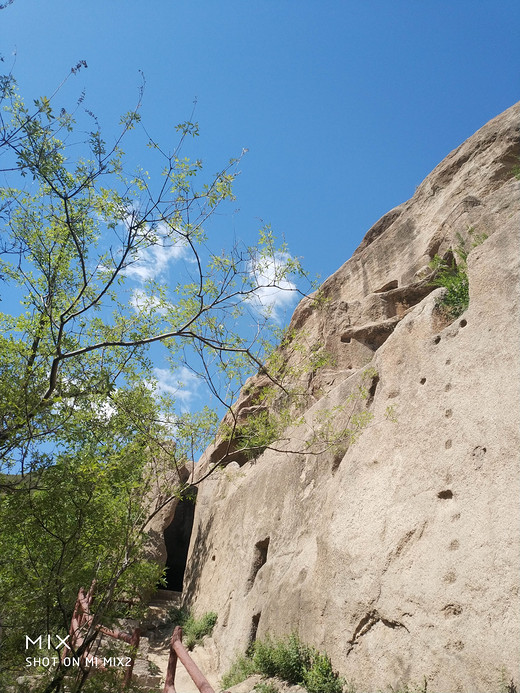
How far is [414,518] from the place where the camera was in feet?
22.3

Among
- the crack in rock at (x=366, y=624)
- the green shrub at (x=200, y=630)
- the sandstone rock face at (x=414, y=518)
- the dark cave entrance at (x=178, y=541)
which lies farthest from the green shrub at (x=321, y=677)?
the dark cave entrance at (x=178, y=541)

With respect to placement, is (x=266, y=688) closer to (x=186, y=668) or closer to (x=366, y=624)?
(x=366, y=624)

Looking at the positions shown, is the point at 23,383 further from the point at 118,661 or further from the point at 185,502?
the point at 185,502

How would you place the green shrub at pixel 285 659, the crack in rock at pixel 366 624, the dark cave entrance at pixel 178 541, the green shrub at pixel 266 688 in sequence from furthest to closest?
the dark cave entrance at pixel 178 541 → the green shrub at pixel 285 659 → the green shrub at pixel 266 688 → the crack in rock at pixel 366 624

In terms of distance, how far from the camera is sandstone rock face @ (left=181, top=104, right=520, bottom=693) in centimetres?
564

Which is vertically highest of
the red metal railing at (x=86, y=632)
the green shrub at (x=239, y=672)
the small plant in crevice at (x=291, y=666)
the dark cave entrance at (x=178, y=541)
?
the dark cave entrance at (x=178, y=541)

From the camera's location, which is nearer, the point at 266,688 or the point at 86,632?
the point at 86,632

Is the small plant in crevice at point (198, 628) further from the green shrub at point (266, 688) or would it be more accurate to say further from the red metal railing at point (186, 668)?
the red metal railing at point (186, 668)

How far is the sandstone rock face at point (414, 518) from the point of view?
5637 mm

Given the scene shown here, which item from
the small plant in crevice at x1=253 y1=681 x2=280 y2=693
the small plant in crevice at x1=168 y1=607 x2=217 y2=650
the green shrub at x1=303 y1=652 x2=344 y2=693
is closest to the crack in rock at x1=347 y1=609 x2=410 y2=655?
the green shrub at x1=303 y1=652 x2=344 y2=693

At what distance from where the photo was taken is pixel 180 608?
14.2m

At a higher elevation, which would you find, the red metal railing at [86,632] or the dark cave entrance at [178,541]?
the dark cave entrance at [178,541]

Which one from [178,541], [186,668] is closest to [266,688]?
[186,668]

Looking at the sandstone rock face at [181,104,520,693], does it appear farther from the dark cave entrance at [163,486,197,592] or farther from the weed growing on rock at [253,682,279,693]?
the dark cave entrance at [163,486,197,592]
